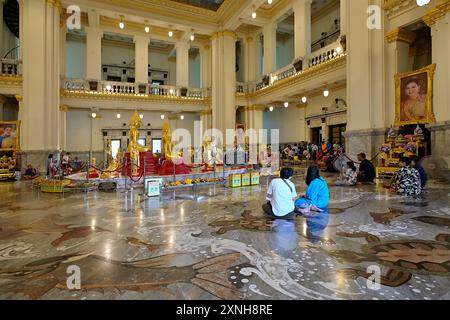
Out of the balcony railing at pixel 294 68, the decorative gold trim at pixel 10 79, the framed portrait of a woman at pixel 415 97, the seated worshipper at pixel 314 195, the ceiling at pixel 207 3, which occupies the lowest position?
the seated worshipper at pixel 314 195

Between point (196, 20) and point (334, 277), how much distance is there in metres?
16.4

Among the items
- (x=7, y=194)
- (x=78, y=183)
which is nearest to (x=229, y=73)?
(x=78, y=183)

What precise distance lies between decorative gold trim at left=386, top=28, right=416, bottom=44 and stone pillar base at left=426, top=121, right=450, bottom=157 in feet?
10.5

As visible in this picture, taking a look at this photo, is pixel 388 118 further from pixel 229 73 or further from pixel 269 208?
pixel 229 73

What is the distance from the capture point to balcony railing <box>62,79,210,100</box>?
47.8 ft

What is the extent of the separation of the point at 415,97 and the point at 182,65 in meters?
13.7

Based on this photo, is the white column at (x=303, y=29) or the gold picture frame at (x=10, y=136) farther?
the white column at (x=303, y=29)

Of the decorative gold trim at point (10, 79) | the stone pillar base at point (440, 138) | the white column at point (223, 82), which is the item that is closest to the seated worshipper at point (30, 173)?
the decorative gold trim at point (10, 79)

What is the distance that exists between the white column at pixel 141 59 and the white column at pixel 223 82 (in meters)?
4.44

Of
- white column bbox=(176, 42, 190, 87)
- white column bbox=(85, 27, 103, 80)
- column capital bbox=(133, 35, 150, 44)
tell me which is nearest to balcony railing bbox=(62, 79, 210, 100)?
white column bbox=(85, 27, 103, 80)

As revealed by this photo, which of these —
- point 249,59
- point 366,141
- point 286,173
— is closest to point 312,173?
point 286,173

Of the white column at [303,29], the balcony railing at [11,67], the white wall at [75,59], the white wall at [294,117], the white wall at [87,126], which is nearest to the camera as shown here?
the balcony railing at [11,67]

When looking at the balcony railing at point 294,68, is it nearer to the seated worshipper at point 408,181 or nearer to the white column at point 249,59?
the white column at point 249,59

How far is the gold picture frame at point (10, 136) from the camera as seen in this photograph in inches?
435
